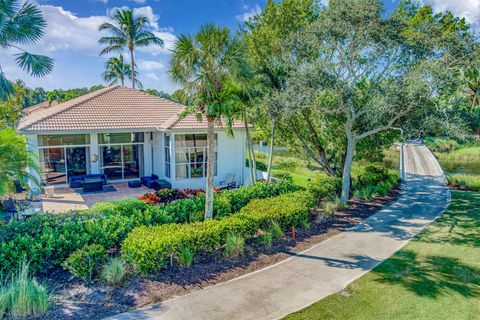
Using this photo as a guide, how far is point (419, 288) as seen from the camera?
7.59 meters

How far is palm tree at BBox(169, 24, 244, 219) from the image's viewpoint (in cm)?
953

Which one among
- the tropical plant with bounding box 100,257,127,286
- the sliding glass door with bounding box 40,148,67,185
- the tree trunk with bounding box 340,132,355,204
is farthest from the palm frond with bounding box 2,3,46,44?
the tree trunk with bounding box 340,132,355,204

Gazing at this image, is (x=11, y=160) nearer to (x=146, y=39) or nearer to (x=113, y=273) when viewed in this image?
(x=113, y=273)

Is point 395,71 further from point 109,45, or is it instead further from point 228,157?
point 109,45

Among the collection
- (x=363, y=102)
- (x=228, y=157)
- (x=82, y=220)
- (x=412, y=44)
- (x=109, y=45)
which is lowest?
(x=82, y=220)

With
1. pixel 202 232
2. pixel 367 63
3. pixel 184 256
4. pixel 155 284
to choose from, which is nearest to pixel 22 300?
pixel 155 284

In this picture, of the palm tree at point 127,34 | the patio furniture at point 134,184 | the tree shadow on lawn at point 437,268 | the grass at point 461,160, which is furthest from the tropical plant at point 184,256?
the grass at point 461,160

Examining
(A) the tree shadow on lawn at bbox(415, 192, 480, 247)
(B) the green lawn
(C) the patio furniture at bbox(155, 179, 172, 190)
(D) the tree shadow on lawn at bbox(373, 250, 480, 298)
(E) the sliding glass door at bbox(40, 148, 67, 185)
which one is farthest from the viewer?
(E) the sliding glass door at bbox(40, 148, 67, 185)

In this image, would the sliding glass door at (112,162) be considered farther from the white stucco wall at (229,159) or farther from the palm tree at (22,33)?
the palm tree at (22,33)

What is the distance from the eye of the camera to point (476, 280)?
26.2 feet

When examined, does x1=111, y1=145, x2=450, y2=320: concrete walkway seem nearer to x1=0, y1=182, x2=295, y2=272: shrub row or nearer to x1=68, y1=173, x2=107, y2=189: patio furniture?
x1=0, y1=182, x2=295, y2=272: shrub row

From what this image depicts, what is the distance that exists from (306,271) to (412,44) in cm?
1082

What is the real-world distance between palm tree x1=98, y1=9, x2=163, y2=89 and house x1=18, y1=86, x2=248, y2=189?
36.4ft

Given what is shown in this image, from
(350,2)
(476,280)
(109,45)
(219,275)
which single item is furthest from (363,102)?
(109,45)
